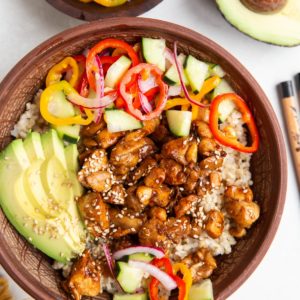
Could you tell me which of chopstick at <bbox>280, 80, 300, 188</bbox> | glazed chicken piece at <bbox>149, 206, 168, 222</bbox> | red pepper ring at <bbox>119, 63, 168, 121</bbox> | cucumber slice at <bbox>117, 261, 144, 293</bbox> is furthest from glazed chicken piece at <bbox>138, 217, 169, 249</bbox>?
chopstick at <bbox>280, 80, 300, 188</bbox>

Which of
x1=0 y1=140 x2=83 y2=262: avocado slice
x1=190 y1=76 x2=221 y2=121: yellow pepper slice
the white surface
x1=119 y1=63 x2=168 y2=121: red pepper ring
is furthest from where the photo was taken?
the white surface

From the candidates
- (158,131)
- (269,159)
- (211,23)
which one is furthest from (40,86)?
(269,159)

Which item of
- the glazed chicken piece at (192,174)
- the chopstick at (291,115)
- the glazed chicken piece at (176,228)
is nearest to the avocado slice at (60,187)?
the glazed chicken piece at (176,228)

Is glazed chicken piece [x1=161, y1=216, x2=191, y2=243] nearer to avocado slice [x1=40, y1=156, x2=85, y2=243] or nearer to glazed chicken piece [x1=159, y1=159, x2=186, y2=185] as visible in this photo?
glazed chicken piece [x1=159, y1=159, x2=186, y2=185]

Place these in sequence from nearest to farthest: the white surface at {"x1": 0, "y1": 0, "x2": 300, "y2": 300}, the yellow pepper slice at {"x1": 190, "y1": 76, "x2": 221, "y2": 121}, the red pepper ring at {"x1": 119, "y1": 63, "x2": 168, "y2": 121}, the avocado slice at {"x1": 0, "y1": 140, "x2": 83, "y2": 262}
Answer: the avocado slice at {"x1": 0, "y1": 140, "x2": 83, "y2": 262}
the red pepper ring at {"x1": 119, "y1": 63, "x2": 168, "y2": 121}
the yellow pepper slice at {"x1": 190, "y1": 76, "x2": 221, "y2": 121}
the white surface at {"x1": 0, "y1": 0, "x2": 300, "y2": 300}

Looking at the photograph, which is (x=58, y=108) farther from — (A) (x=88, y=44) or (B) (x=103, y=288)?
(B) (x=103, y=288)

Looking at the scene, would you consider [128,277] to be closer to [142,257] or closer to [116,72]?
[142,257]
